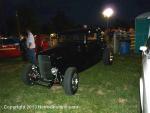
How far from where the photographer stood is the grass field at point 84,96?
6496 mm

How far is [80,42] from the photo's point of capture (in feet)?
29.4

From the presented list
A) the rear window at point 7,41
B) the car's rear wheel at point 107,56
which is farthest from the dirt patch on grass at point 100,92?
the rear window at point 7,41

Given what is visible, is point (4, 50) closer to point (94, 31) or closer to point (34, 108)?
point (94, 31)

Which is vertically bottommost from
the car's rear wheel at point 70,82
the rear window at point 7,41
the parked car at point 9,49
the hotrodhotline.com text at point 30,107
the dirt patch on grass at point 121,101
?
the hotrodhotline.com text at point 30,107

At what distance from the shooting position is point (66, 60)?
804 centimetres

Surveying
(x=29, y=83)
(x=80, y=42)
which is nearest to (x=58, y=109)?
(x=29, y=83)

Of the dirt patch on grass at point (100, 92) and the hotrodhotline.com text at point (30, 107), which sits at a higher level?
the dirt patch on grass at point (100, 92)

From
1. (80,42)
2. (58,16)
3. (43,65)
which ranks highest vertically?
(58,16)

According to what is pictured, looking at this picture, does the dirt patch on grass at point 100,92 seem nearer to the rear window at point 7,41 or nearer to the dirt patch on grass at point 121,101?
the dirt patch on grass at point 121,101

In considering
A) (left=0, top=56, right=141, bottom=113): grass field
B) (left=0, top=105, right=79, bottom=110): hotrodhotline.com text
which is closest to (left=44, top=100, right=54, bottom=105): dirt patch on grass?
(left=0, top=56, right=141, bottom=113): grass field

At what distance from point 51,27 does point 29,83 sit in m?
62.2

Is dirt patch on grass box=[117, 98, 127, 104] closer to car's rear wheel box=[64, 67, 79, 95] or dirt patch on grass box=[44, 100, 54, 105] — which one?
car's rear wheel box=[64, 67, 79, 95]

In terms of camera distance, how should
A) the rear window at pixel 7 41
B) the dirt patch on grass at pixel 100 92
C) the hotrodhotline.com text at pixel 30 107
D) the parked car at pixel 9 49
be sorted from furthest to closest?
1. the rear window at pixel 7 41
2. the parked car at pixel 9 49
3. the dirt patch on grass at pixel 100 92
4. the hotrodhotline.com text at pixel 30 107

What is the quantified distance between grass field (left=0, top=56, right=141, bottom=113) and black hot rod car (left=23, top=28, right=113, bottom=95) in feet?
1.25
